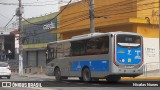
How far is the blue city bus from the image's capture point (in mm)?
23812

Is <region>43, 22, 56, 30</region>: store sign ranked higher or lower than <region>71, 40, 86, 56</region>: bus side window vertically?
higher

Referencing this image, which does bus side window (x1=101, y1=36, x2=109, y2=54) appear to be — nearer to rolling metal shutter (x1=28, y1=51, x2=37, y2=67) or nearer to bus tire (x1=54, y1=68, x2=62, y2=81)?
bus tire (x1=54, y1=68, x2=62, y2=81)

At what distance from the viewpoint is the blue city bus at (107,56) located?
78.1 feet

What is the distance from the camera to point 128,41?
2436 centimetres

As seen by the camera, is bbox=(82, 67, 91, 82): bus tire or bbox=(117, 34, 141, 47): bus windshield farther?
bbox=(82, 67, 91, 82): bus tire

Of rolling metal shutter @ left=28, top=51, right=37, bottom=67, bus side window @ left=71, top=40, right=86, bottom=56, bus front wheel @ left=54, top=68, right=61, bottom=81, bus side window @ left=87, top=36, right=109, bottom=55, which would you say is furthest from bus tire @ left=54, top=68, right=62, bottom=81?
rolling metal shutter @ left=28, top=51, right=37, bottom=67

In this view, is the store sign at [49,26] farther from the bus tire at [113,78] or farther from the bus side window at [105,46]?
the bus side window at [105,46]

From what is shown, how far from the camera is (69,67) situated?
28797mm

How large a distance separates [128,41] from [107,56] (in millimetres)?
1609

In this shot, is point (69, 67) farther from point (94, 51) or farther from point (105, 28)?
point (105, 28)

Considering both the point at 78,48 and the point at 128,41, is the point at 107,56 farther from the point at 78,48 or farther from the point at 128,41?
the point at 78,48

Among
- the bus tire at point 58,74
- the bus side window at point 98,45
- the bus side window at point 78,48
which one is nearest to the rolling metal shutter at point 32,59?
the bus tire at point 58,74

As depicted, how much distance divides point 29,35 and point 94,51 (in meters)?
38.5

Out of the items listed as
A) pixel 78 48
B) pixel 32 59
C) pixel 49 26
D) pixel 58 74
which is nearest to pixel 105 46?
pixel 78 48
